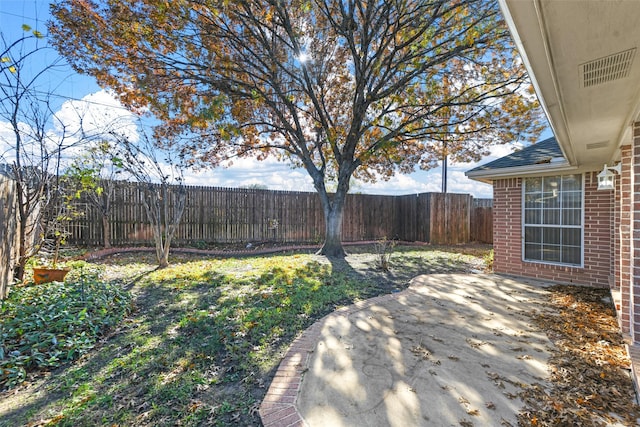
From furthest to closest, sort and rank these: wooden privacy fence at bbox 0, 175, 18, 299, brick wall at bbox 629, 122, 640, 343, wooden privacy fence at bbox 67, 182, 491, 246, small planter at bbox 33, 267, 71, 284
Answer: wooden privacy fence at bbox 67, 182, 491, 246 < small planter at bbox 33, 267, 71, 284 < wooden privacy fence at bbox 0, 175, 18, 299 < brick wall at bbox 629, 122, 640, 343

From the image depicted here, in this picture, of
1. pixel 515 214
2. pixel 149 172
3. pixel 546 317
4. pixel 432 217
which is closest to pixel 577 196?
pixel 515 214

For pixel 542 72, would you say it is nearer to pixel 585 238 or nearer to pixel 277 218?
pixel 585 238

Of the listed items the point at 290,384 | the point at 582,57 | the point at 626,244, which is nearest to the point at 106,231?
the point at 290,384

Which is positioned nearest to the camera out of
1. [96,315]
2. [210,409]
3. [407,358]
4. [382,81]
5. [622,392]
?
[210,409]

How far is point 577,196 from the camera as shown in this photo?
18.0ft

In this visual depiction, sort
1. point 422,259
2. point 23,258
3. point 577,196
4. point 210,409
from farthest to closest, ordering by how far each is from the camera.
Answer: point 422,259 < point 577,196 < point 23,258 < point 210,409

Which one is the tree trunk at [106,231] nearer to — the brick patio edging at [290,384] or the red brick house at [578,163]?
the brick patio edging at [290,384]

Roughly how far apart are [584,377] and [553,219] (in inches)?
168

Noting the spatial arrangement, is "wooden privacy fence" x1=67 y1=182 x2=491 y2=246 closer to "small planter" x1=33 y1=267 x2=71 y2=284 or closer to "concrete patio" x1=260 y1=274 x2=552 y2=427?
"small planter" x1=33 y1=267 x2=71 y2=284

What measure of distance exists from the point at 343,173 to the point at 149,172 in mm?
4966

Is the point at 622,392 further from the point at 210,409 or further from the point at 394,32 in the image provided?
the point at 394,32

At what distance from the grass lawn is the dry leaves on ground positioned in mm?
2144

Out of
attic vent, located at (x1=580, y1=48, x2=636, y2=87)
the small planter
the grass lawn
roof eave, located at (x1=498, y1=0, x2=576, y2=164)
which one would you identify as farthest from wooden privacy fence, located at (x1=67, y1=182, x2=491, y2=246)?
attic vent, located at (x1=580, y1=48, x2=636, y2=87)

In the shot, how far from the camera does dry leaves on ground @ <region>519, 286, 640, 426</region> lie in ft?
6.64
